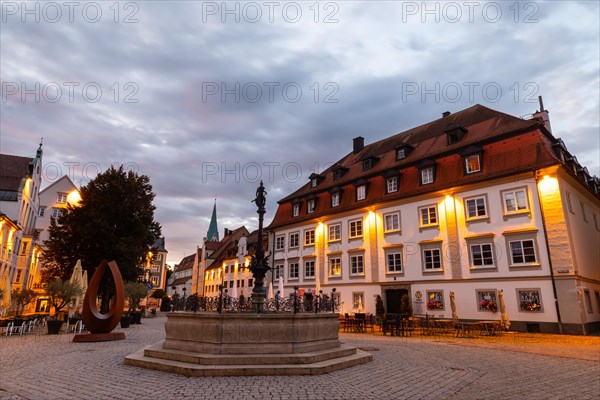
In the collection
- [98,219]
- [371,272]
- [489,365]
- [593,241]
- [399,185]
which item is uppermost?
[399,185]

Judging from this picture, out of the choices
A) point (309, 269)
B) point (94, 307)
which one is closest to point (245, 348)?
point (94, 307)

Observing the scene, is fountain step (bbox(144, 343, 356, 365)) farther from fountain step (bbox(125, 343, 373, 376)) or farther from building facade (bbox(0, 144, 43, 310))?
building facade (bbox(0, 144, 43, 310))

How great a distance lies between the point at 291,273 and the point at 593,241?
26.0m

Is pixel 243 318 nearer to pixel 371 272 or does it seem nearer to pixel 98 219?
pixel 371 272

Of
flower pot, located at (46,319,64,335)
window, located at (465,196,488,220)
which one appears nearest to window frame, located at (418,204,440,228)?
window, located at (465,196,488,220)

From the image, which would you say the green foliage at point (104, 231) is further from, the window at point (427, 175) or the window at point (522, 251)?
the window at point (522, 251)

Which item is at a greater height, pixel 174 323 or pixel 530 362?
pixel 174 323

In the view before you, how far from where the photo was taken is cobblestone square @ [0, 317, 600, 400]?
7.40 m

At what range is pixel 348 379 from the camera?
8797 mm

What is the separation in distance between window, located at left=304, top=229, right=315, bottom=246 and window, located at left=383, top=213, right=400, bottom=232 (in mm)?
8996

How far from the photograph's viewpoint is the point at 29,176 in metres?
38.4

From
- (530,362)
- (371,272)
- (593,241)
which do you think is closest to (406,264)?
(371,272)

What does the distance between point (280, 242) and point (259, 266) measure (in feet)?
91.0

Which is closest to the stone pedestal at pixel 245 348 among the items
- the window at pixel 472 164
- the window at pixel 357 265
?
the window at pixel 472 164
